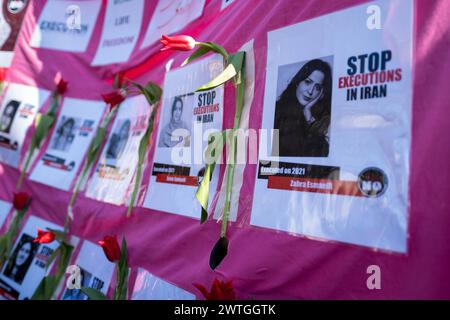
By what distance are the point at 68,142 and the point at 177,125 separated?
2.12 feet

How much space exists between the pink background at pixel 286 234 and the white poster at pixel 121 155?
47mm

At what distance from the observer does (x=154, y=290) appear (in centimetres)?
99

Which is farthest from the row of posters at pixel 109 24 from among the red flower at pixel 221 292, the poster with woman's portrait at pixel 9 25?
the red flower at pixel 221 292

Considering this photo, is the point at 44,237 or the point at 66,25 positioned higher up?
the point at 66,25

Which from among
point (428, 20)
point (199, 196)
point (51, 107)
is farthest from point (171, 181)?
point (51, 107)

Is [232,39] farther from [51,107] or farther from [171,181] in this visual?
[51,107]

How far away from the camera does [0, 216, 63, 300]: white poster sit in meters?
1.41

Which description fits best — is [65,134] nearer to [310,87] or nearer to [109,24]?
[109,24]

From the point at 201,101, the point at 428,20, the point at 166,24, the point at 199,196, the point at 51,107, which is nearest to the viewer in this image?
the point at 428,20

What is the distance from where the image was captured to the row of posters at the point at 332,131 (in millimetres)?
623

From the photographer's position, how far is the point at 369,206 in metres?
0.63

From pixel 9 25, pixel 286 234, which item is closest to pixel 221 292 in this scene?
pixel 286 234

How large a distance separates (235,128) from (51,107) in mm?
1011
